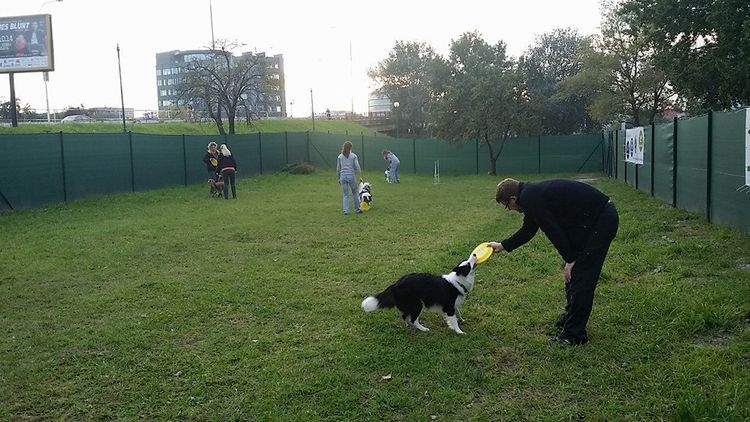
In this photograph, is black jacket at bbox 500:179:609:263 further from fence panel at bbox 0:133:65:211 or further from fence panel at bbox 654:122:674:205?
fence panel at bbox 0:133:65:211

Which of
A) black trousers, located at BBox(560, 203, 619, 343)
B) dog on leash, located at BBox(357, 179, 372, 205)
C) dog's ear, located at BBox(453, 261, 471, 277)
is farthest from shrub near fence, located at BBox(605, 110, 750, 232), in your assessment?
dog on leash, located at BBox(357, 179, 372, 205)

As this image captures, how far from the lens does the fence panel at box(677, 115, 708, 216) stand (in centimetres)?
995

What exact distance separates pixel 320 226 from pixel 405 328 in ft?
21.1

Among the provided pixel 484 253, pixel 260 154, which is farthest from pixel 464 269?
pixel 260 154

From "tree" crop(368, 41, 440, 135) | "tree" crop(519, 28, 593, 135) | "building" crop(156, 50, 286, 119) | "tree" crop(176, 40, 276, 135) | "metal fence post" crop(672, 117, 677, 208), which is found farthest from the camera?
"tree" crop(368, 41, 440, 135)

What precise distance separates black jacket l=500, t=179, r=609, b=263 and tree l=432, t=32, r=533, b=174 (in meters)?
24.4

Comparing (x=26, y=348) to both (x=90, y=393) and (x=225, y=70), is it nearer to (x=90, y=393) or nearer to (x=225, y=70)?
(x=90, y=393)

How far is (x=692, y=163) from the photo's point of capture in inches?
416

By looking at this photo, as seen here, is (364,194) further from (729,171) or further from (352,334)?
(352,334)

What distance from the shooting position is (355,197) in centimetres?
1332

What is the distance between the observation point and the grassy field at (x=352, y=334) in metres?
3.89

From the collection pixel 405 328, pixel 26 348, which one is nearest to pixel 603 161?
pixel 405 328

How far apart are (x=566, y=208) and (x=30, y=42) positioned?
1112 inches

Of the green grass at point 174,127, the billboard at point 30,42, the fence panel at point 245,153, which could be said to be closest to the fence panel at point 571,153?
the fence panel at point 245,153
